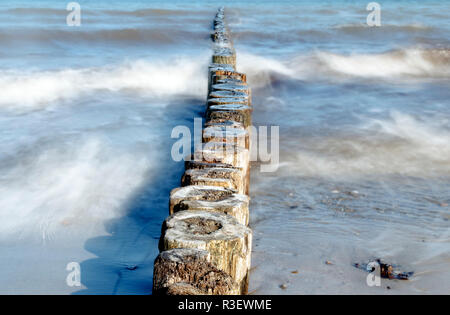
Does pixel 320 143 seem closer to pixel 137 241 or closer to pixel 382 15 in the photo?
pixel 137 241

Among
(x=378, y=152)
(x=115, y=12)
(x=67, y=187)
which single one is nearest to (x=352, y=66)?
(x=378, y=152)

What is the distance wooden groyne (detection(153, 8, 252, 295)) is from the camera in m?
2.01

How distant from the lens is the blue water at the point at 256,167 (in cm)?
343

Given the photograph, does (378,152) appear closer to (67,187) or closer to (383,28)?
(67,187)

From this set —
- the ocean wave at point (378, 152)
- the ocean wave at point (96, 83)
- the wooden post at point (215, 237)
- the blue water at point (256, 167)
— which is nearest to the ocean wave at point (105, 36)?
the blue water at point (256, 167)

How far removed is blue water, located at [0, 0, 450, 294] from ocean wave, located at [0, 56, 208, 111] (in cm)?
4

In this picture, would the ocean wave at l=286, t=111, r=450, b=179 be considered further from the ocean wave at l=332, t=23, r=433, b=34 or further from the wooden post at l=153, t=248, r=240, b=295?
the ocean wave at l=332, t=23, r=433, b=34

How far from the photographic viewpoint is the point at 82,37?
16.2 m

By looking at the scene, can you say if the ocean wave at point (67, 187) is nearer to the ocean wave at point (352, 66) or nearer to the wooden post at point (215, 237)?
the wooden post at point (215, 237)

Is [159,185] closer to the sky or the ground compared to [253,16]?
closer to the ground

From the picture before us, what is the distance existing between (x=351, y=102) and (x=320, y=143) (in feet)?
8.82

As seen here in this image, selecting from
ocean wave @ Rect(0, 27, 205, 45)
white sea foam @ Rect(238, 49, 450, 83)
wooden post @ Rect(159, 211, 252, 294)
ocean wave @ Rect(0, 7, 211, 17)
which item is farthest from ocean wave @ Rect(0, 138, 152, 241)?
ocean wave @ Rect(0, 7, 211, 17)

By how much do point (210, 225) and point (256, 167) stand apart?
2891 millimetres
